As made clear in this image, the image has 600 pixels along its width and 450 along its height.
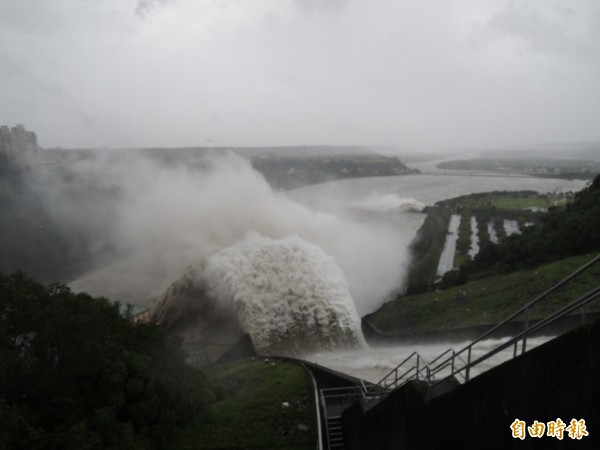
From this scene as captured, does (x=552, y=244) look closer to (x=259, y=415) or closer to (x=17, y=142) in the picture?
(x=259, y=415)

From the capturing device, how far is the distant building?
193ft

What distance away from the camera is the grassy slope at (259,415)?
31.3 feet

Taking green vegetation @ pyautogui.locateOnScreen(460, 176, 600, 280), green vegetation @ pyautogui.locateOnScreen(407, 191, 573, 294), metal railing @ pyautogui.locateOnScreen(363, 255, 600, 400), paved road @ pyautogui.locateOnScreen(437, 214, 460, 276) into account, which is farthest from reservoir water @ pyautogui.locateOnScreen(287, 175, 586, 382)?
A: green vegetation @ pyautogui.locateOnScreen(460, 176, 600, 280)

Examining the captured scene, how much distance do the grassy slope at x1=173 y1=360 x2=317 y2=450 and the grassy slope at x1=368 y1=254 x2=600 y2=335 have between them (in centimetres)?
821

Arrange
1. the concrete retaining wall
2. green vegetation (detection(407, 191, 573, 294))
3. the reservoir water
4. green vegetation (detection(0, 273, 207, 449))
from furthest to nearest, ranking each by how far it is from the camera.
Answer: green vegetation (detection(407, 191, 573, 294)) < the reservoir water < green vegetation (detection(0, 273, 207, 449)) < the concrete retaining wall

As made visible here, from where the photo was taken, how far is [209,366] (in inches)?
713

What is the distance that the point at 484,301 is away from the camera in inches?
756

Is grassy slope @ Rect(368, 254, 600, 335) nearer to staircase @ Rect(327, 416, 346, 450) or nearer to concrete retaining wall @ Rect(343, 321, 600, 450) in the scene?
staircase @ Rect(327, 416, 346, 450)

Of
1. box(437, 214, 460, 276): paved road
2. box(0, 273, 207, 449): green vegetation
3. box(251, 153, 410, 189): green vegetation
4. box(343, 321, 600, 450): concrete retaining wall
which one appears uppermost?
box(251, 153, 410, 189): green vegetation

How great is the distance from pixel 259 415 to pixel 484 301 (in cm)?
1270

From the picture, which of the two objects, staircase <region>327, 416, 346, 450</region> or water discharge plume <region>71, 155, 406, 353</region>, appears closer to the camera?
staircase <region>327, 416, 346, 450</region>

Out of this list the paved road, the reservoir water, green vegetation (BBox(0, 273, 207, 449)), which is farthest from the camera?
the paved road

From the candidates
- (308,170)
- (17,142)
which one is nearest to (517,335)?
(17,142)

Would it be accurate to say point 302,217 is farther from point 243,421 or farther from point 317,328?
point 243,421
